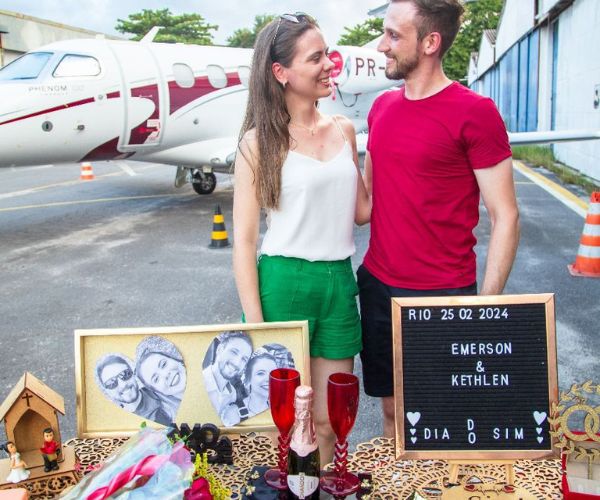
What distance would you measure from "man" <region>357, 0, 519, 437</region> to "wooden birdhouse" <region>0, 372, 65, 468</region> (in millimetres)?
1195

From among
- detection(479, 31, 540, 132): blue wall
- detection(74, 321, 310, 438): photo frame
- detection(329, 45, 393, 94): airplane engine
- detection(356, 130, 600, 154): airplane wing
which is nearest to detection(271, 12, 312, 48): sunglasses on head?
detection(74, 321, 310, 438): photo frame

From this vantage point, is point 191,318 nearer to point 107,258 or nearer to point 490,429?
point 107,258

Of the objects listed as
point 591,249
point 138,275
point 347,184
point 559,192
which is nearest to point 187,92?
point 138,275

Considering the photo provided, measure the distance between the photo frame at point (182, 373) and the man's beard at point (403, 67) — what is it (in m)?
0.97

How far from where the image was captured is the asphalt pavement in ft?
14.6

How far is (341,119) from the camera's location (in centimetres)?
236

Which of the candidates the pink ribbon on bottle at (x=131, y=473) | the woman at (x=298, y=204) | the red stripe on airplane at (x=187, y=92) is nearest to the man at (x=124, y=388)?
the pink ribbon on bottle at (x=131, y=473)

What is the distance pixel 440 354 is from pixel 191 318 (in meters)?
3.97

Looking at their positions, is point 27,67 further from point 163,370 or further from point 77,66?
point 163,370

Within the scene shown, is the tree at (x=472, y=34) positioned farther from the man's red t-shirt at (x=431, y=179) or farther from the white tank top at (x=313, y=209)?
the white tank top at (x=313, y=209)

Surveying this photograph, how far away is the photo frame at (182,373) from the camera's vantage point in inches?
67.7

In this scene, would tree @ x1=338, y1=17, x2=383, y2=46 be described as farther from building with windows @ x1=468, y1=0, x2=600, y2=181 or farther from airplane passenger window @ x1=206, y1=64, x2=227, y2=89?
airplane passenger window @ x1=206, y1=64, x2=227, y2=89

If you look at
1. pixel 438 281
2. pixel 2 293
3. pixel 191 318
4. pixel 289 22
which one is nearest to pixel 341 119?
pixel 289 22

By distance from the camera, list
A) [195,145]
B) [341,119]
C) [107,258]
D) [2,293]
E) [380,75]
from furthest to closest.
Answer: [380,75], [195,145], [107,258], [2,293], [341,119]
